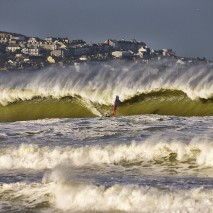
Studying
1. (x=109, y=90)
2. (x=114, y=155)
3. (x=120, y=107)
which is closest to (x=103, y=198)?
(x=114, y=155)

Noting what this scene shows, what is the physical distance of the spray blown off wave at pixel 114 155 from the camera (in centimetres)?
1428

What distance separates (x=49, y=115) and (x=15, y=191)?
13707 millimetres

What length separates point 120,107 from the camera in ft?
82.1

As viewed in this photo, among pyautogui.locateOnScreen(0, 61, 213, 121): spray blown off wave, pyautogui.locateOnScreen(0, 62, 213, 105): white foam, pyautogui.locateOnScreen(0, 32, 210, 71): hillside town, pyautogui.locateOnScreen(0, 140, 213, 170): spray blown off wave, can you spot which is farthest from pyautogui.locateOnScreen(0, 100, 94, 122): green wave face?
pyautogui.locateOnScreen(0, 32, 210, 71): hillside town

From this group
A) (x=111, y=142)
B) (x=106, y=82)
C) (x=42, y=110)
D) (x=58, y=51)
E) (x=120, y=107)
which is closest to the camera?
(x=111, y=142)

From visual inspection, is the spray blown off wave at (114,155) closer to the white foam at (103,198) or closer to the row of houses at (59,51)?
the white foam at (103,198)

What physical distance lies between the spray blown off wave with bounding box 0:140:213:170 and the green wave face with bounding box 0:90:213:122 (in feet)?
25.6

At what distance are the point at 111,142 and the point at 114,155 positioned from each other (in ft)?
3.73

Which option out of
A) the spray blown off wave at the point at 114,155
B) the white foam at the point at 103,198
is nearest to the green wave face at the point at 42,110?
the spray blown off wave at the point at 114,155

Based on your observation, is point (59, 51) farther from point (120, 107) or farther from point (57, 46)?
point (120, 107)

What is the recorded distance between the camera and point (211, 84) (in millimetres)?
23859

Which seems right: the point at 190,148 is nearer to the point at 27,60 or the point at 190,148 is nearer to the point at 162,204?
the point at 162,204

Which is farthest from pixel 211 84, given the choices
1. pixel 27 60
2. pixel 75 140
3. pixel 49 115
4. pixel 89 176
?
pixel 27 60

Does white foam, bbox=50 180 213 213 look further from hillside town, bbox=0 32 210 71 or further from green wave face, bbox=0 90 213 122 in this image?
hillside town, bbox=0 32 210 71
